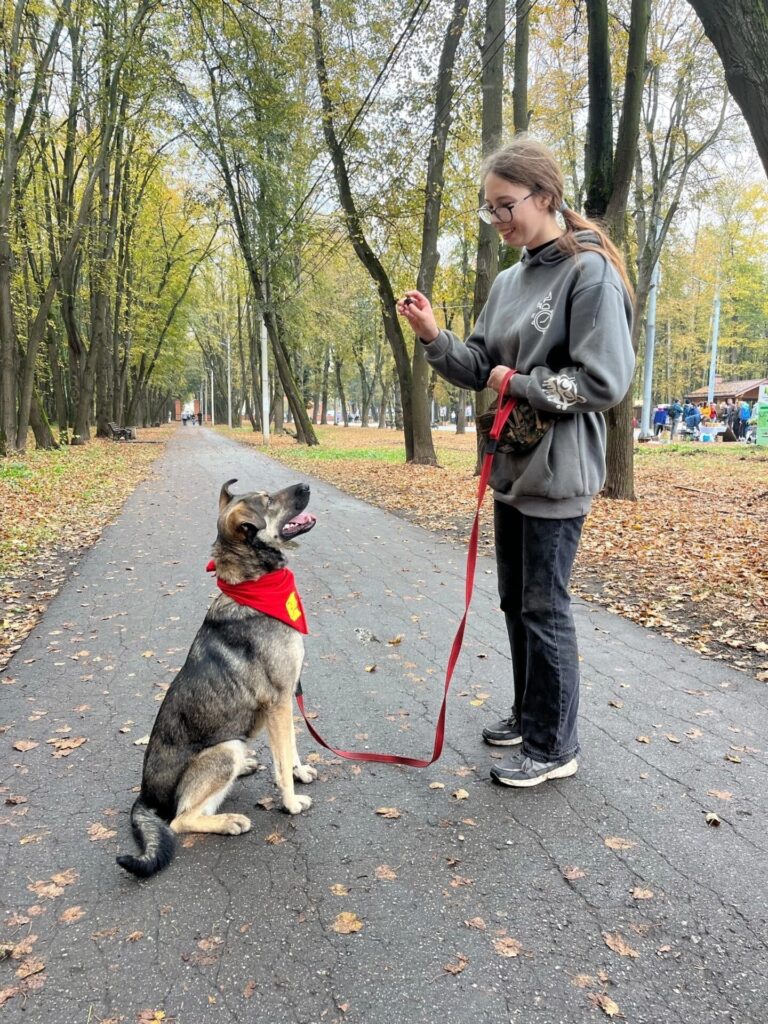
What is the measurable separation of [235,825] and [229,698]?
1.83 ft

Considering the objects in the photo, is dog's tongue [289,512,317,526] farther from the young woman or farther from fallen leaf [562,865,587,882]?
fallen leaf [562,865,587,882]

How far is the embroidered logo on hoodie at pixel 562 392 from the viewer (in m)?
2.60

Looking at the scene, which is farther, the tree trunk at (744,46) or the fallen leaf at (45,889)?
the tree trunk at (744,46)

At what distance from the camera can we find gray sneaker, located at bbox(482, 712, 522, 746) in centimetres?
354

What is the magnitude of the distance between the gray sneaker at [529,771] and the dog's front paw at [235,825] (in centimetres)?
120

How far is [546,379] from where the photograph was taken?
2.64m

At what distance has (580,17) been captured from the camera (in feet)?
38.0

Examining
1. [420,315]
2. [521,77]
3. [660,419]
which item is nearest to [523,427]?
[420,315]

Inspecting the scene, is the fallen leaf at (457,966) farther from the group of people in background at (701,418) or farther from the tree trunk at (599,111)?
the group of people in background at (701,418)

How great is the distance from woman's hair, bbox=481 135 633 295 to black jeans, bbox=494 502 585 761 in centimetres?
116

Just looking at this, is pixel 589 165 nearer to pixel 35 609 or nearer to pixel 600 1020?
pixel 35 609

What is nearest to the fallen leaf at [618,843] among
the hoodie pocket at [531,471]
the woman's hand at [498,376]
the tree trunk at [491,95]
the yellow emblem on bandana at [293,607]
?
the hoodie pocket at [531,471]

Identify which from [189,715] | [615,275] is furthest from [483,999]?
[615,275]

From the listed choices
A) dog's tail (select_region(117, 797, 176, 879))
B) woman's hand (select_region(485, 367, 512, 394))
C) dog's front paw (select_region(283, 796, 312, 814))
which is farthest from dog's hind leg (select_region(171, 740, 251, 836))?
woman's hand (select_region(485, 367, 512, 394))
